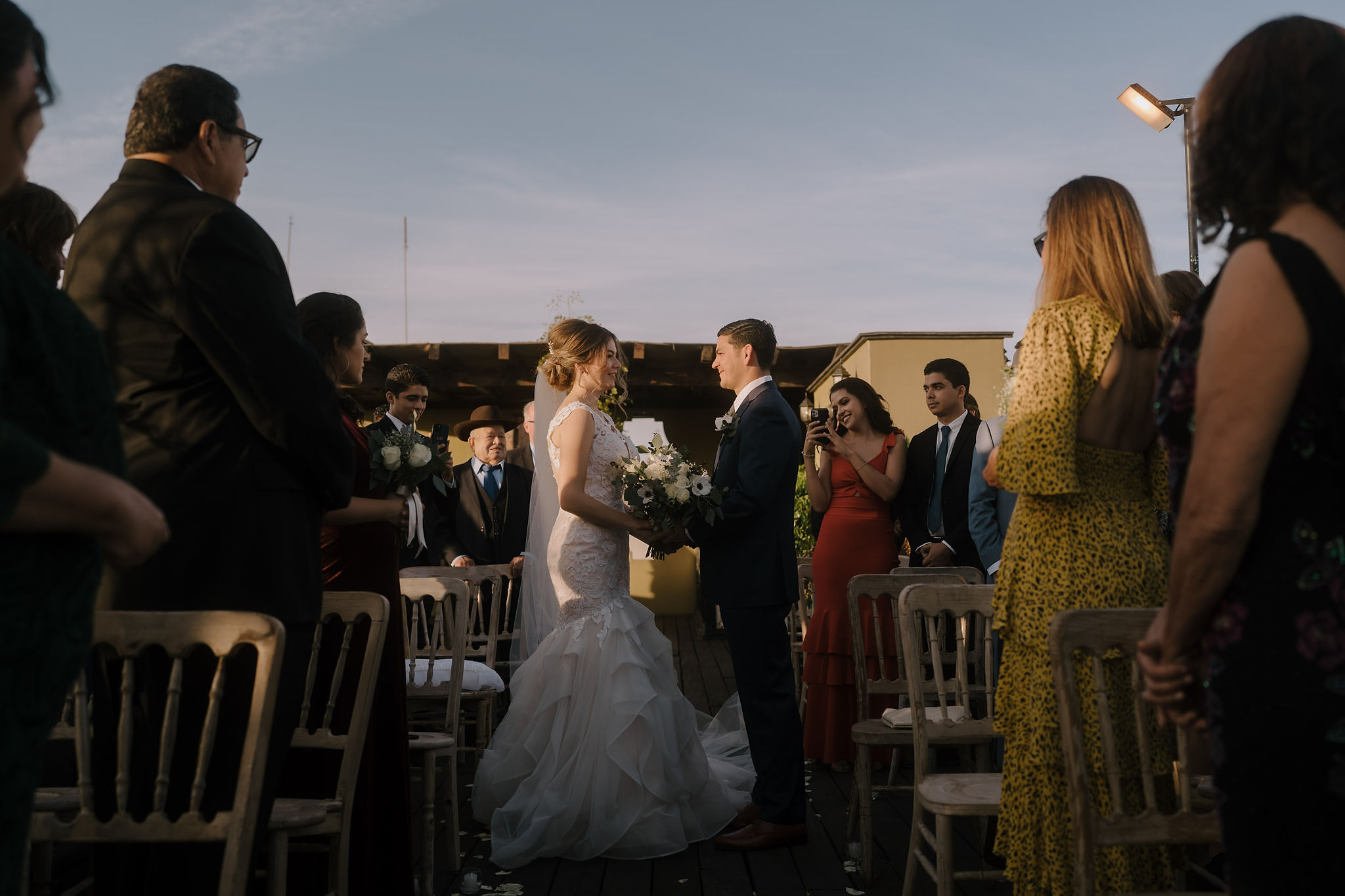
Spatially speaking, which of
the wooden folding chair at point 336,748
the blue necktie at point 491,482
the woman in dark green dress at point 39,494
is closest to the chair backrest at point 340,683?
the wooden folding chair at point 336,748

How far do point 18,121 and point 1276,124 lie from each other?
153 centimetres

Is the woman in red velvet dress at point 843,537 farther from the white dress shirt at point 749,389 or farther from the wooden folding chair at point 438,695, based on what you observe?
the wooden folding chair at point 438,695

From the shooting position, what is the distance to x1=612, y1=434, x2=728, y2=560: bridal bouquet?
384cm

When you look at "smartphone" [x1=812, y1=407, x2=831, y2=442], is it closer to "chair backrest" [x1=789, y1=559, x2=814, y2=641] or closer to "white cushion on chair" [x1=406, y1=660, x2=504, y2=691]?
"chair backrest" [x1=789, y1=559, x2=814, y2=641]

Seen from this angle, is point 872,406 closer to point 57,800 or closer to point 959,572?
point 959,572

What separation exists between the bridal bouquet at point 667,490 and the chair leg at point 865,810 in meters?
1.02

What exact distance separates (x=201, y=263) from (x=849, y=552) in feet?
13.2

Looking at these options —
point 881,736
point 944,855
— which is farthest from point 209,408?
point 881,736

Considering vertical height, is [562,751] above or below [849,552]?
below

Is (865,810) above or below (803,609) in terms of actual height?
below

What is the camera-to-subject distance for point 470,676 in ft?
15.1

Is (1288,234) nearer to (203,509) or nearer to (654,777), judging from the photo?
(203,509)

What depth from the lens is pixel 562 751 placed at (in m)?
3.96

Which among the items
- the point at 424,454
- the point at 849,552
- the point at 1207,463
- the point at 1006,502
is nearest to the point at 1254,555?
the point at 1207,463
